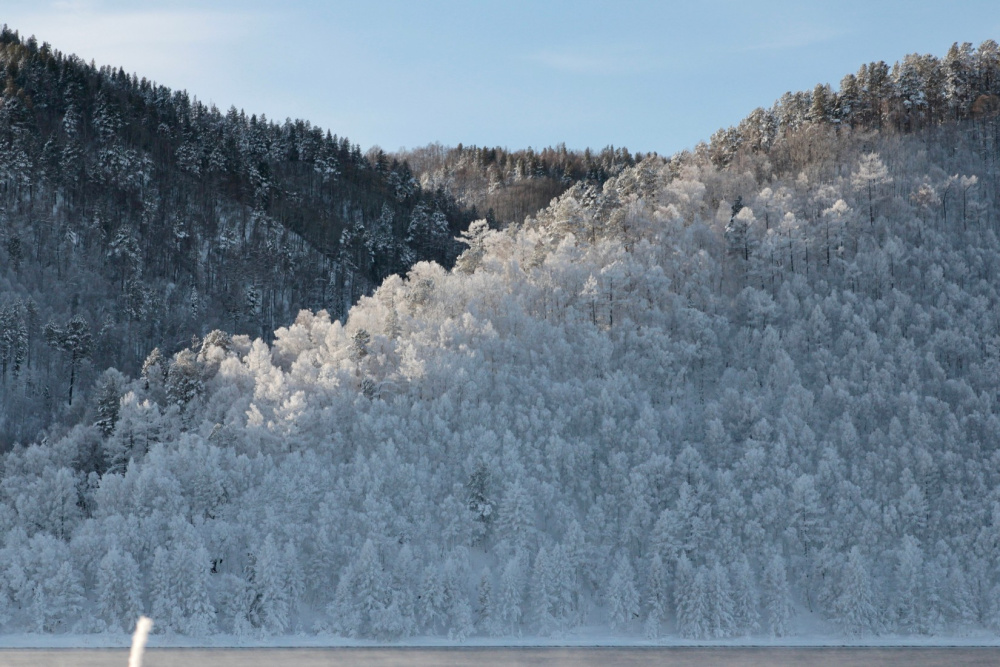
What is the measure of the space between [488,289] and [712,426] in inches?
1030

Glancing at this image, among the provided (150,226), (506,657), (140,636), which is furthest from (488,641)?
(150,226)

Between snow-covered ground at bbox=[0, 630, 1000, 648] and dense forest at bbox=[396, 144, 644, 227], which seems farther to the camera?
dense forest at bbox=[396, 144, 644, 227]

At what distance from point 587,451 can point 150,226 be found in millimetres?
77342

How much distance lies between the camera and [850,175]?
100 meters

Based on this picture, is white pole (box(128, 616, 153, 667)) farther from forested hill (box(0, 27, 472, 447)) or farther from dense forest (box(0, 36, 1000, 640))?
forested hill (box(0, 27, 472, 447))

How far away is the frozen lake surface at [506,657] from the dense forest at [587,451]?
210cm

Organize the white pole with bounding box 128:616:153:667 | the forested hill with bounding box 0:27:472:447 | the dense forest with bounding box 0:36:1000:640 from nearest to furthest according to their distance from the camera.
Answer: the white pole with bounding box 128:616:153:667 → the dense forest with bounding box 0:36:1000:640 → the forested hill with bounding box 0:27:472:447

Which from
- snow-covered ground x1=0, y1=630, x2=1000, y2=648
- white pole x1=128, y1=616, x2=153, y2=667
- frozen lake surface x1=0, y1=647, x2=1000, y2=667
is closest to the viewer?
frozen lake surface x1=0, y1=647, x2=1000, y2=667

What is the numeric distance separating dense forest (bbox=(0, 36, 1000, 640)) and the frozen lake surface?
2102 millimetres

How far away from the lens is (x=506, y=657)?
5391cm

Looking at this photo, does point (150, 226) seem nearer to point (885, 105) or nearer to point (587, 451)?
point (587, 451)

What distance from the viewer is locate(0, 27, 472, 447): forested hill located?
324 ft

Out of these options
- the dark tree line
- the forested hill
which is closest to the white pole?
the forested hill

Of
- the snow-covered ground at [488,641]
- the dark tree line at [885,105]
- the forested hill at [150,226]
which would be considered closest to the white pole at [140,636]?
the snow-covered ground at [488,641]
